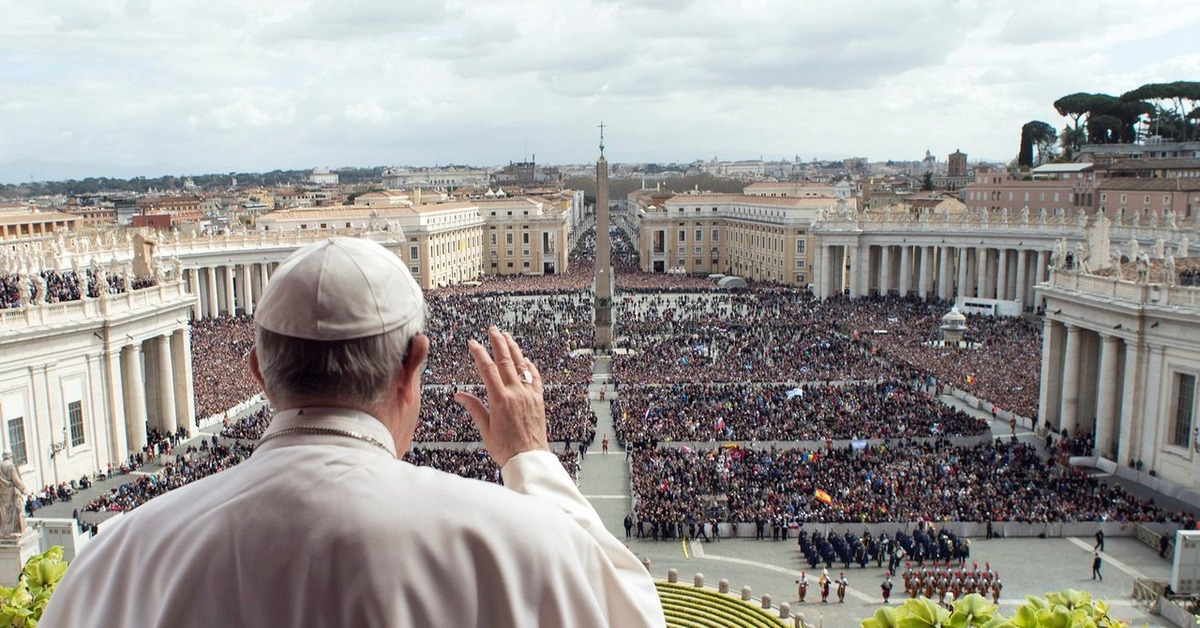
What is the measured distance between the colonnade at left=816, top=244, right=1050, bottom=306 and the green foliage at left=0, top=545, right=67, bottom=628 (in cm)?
6488

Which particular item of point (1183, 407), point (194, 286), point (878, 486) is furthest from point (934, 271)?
point (194, 286)

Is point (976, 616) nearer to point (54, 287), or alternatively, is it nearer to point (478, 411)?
point (478, 411)

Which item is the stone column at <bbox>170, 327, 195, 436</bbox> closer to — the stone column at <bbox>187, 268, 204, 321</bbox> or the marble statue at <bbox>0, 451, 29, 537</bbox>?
the marble statue at <bbox>0, 451, 29, 537</bbox>

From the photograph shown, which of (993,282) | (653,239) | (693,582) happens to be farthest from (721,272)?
(693,582)

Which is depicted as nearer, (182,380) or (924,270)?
(182,380)

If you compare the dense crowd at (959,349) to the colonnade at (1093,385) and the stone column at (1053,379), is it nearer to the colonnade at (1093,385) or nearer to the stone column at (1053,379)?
the stone column at (1053,379)

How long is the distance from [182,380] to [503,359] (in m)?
38.2

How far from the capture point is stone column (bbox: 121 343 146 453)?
34.8 m

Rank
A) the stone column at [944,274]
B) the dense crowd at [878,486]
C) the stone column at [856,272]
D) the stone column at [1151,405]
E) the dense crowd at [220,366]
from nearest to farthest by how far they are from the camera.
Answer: the dense crowd at [878,486] < the stone column at [1151,405] < the dense crowd at [220,366] < the stone column at [944,274] < the stone column at [856,272]

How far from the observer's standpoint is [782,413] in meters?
36.4

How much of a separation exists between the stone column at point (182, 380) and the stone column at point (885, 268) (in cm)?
5240

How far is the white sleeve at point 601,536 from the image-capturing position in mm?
2418

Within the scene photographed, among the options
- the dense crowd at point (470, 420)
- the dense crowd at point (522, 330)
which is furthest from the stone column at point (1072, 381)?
the dense crowd at point (522, 330)

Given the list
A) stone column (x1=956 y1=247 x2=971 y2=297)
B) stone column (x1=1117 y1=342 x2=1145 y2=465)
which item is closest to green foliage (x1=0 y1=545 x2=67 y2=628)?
stone column (x1=1117 y1=342 x2=1145 y2=465)
